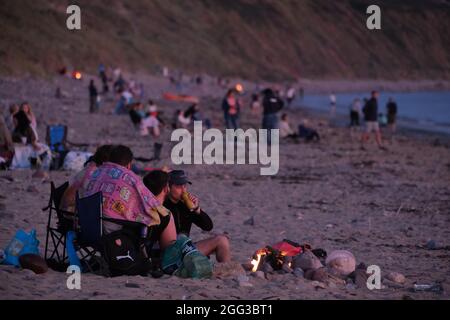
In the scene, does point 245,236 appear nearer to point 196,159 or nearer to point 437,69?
point 196,159

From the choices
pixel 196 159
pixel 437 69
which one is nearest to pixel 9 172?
pixel 196 159

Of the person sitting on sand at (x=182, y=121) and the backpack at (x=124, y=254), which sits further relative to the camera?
the person sitting on sand at (x=182, y=121)

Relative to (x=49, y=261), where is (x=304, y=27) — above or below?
above

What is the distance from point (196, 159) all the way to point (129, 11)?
2969 inches

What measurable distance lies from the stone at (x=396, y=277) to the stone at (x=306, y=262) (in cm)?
61

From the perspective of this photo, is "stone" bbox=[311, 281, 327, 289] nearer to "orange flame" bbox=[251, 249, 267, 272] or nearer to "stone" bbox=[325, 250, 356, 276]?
"stone" bbox=[325, 250, 356, 276]

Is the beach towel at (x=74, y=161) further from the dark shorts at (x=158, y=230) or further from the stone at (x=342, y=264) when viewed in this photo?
the stone at (x=342, y=264)

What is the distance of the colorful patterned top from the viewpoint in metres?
7.26

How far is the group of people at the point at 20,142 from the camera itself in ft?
45.8

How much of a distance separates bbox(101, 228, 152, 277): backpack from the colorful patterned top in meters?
0.16

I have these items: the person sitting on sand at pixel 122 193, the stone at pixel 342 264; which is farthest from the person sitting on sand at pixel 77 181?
the stone at pixel 342 264

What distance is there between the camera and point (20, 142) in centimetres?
1566

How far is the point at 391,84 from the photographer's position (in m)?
120

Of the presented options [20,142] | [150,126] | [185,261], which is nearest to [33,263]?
[185,261]
